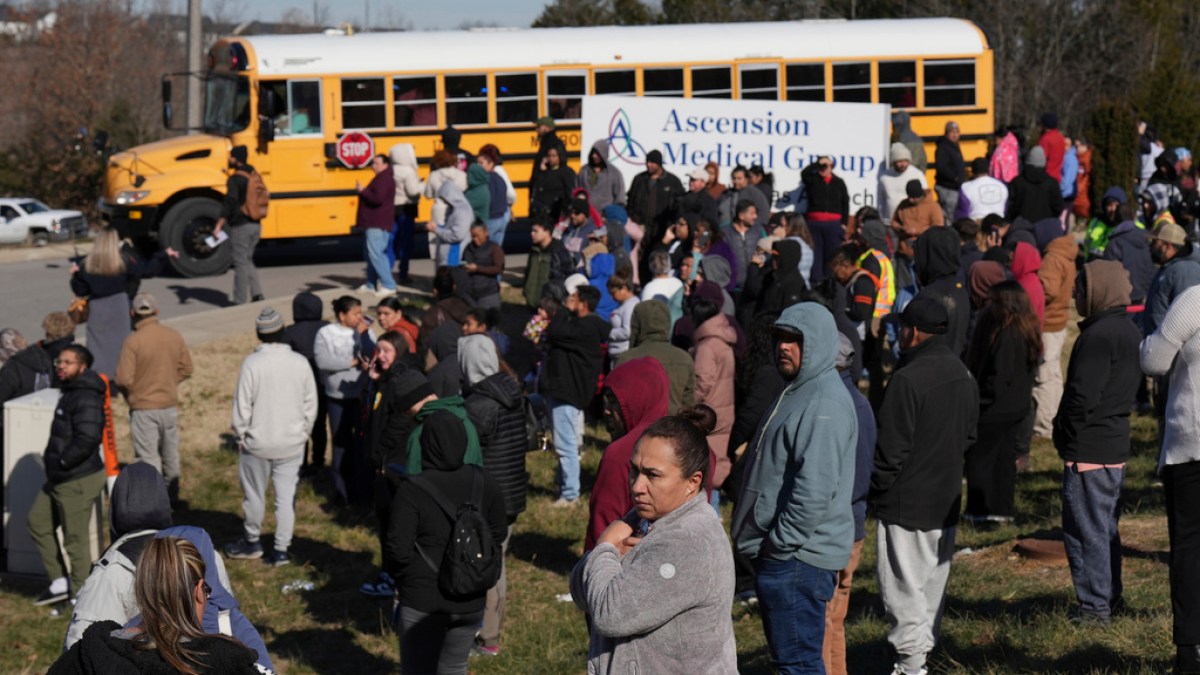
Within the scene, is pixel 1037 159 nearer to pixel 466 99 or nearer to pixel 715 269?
pixel 715 269

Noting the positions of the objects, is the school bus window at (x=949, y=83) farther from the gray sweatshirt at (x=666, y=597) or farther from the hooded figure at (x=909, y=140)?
the gray sweatshirt at (x=666, y=597)

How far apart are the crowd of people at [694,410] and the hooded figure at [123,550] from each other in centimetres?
1

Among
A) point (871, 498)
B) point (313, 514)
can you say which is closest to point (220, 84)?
point (313, 514)

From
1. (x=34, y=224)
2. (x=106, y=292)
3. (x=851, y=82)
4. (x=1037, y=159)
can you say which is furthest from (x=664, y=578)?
(x=34, y=224)

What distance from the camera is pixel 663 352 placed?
870cm

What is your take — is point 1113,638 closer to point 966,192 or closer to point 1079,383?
point 1079,383

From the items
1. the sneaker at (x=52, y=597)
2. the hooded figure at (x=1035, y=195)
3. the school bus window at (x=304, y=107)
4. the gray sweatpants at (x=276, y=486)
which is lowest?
the sneaker at (x=52, y=597)

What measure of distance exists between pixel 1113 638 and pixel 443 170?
1026cm

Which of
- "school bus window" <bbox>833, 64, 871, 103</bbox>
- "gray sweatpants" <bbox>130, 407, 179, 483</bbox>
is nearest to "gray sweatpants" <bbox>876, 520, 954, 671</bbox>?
"gray sweatpants" <bbox>130, 407, 179, 483</bbox>

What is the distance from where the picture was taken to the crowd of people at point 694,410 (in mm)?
4840

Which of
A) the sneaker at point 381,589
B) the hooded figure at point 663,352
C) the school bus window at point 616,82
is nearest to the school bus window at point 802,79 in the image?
the school bus window at point 616,82

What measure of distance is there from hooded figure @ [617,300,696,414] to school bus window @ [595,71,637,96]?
10925 mm

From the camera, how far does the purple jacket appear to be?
52.0ft

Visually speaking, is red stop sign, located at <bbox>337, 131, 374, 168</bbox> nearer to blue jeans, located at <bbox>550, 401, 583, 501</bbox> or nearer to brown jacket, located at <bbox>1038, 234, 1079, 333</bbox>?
blue jeans, located at <bbox>550, 401, 583, 501</bbox>
